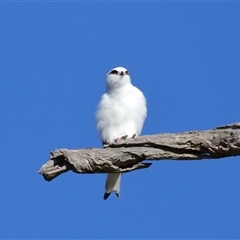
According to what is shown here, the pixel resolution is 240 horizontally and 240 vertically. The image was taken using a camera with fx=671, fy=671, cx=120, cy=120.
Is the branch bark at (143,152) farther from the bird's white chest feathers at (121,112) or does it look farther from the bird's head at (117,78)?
the bird's head at (117,78)

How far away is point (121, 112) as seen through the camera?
1068cm

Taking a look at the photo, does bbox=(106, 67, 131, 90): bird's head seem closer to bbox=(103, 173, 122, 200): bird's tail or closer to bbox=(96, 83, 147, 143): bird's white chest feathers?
bbox=(96, 83, 147, 143): bird's white chest feathers

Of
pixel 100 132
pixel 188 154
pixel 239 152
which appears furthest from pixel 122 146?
pixel 100 132

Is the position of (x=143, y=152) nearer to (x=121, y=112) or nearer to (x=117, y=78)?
(x=121, y=112)

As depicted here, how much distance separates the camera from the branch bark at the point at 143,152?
8359mm

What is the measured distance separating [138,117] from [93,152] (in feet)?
7.34

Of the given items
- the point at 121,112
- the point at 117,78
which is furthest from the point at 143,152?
the point at 117,78

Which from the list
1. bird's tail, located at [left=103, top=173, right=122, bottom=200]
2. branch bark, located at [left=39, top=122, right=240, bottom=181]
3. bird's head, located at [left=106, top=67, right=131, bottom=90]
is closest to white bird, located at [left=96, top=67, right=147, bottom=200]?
bird's head, located at [left=106, top=67, right=131, bottom=90]

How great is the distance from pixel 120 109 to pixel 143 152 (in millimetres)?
2208

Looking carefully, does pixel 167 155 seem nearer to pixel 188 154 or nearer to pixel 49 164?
pixel 188 154

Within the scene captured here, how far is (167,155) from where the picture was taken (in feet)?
28.1

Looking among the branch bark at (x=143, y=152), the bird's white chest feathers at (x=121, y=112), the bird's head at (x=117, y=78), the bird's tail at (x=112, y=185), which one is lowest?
the branch bark at (x=143, y=152)

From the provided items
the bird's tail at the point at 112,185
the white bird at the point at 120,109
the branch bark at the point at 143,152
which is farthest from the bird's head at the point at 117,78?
the branch bark at the point at 143,152

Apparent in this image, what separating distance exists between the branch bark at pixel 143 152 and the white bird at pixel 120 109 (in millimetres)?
1968
